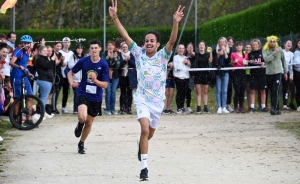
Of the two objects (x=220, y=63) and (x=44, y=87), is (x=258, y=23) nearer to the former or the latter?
(x=220, y=63)

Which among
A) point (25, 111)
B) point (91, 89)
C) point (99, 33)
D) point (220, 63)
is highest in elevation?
point (99, 33)

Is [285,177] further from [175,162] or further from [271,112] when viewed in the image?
[271,112]

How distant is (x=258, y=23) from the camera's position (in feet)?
82.1

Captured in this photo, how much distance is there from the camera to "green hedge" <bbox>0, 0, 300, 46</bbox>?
22672mm

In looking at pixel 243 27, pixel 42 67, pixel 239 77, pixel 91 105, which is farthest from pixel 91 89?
pixel 243 27

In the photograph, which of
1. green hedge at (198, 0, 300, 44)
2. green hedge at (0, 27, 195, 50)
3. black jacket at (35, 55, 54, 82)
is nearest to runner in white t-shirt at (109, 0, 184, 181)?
black jacket at (35, 55, 54, 82)

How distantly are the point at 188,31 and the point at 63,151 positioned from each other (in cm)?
1796

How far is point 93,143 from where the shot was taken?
13.6m

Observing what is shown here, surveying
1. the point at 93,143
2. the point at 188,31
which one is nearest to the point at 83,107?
the point at 93,143

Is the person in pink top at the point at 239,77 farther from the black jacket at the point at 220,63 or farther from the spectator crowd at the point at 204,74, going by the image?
the black jacket at the point at 220,63

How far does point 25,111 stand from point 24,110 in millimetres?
Result: 31

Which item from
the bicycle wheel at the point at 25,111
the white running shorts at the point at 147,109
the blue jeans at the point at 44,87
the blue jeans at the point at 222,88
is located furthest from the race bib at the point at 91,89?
the blue jeans at the point at 222,88

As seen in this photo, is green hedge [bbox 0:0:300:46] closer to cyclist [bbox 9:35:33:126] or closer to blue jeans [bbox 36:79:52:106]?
blue jeans [bbox 36:79:52:106]

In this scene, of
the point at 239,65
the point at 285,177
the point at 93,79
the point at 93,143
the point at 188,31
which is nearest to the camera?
the point at 285,177
